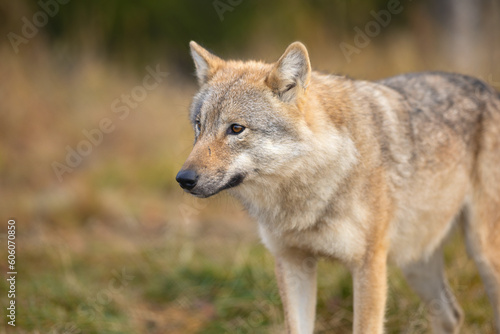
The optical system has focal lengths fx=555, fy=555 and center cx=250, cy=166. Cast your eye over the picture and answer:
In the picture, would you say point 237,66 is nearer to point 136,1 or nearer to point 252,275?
point 252,275

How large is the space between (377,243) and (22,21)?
8867 mm

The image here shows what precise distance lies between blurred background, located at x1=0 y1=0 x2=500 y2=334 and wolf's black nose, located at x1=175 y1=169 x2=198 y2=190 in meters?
0.88

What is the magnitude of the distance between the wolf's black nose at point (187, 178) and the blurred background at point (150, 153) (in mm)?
884

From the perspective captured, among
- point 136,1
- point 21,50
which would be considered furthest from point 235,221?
point 136,1

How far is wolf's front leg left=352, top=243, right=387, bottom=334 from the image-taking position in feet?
13.6

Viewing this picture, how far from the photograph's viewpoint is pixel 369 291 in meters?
4.16

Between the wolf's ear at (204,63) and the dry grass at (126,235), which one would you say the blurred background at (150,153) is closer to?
the dry grass at (126,235)

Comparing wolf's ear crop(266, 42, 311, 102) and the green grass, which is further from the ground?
wolf's ear crop(266, 42, 311, 102)

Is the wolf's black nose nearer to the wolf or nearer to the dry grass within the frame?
the wolf

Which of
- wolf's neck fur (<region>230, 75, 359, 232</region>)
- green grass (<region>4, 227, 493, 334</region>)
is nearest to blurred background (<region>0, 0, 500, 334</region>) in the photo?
green grass (<region>4, 227, 493, 334</region>)

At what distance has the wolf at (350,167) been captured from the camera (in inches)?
156

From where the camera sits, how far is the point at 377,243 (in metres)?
4.21

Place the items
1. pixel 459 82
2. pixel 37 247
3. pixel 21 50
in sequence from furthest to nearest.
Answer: pixel 21 50 < pixel 37 247 < pixel 459 82

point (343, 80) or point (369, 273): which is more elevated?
point (343, 80)
